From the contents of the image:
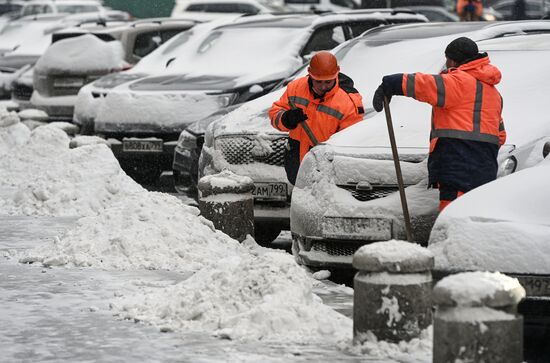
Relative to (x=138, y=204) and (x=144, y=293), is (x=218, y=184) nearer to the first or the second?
(x=138, y=204)

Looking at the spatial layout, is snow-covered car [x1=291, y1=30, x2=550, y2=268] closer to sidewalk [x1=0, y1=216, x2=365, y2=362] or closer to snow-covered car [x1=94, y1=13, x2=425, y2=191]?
sidewalk [x1=0, y1=216, x2=365, y2=362]

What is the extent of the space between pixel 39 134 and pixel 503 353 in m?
9.58

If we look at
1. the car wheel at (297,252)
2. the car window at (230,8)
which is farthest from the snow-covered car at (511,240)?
Answer: the car window at (230,8)

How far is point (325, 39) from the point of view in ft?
49.2

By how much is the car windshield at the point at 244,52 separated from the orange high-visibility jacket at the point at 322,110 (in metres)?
4.42

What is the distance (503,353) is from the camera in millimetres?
6078

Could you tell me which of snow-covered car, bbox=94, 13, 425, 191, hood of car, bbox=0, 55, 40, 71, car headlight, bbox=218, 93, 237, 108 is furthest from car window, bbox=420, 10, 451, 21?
car headlight, bbox=218, 93, 237, 108

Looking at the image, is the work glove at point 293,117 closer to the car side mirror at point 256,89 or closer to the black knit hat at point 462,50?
the black knit hat at point 462,50

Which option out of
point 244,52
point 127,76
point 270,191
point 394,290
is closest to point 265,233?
point 270,191

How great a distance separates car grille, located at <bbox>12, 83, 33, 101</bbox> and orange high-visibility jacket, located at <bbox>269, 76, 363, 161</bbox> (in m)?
11.6

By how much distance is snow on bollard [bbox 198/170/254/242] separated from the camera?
33.7 feet

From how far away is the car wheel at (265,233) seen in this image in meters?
10.9

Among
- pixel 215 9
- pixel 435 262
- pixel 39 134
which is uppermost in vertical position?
pixel 435 262

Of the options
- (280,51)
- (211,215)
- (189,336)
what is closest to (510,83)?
(211,215)
